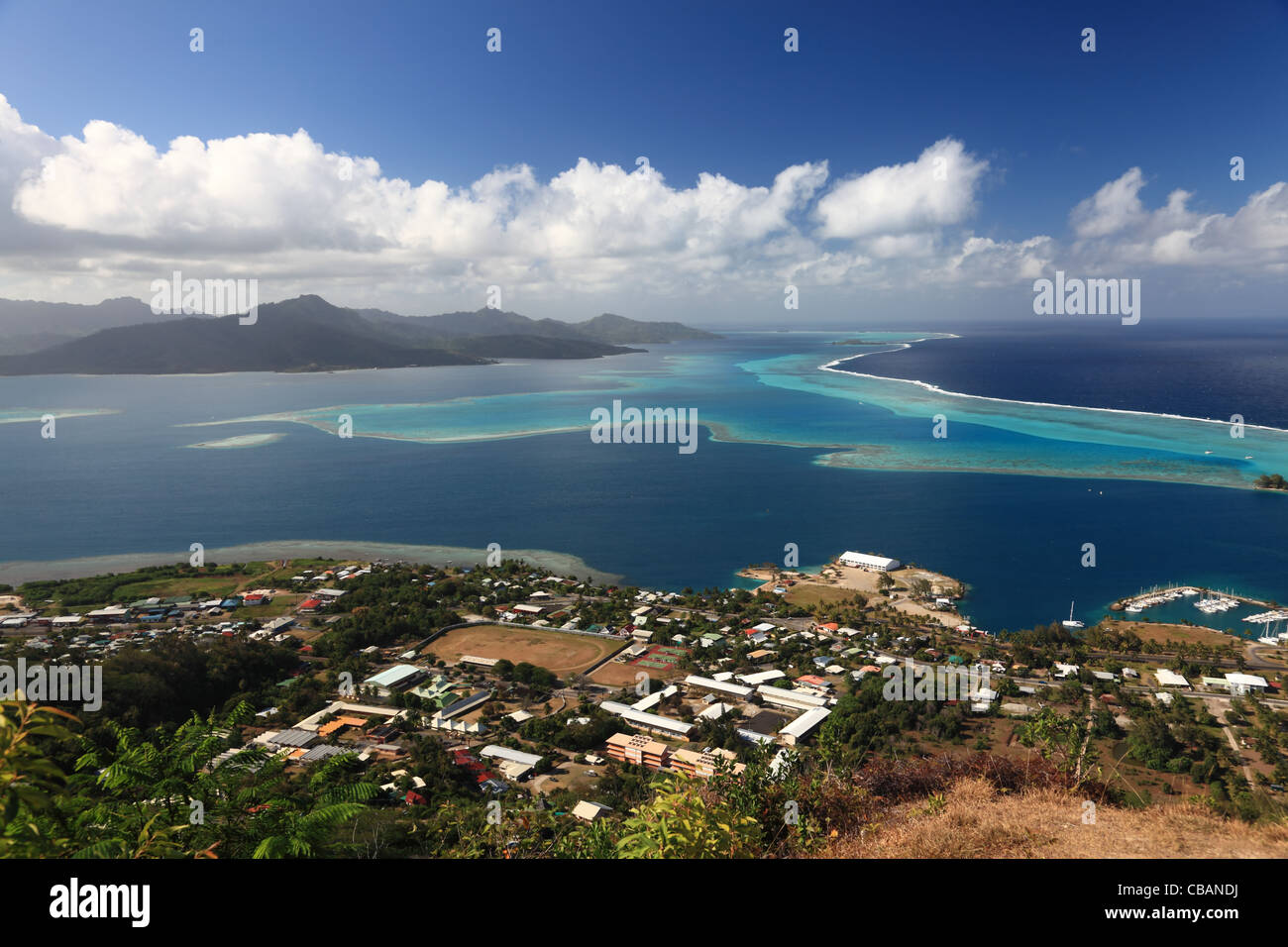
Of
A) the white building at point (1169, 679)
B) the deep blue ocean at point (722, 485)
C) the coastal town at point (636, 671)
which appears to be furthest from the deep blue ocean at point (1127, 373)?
the coastal town at point (636, 671)

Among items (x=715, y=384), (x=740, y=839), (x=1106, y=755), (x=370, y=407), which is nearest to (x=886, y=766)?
(x=740, y=839)

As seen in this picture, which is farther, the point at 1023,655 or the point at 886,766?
the point at 1023,655

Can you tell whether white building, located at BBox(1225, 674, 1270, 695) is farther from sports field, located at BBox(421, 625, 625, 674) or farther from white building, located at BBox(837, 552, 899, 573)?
sports field, located at BBox(421, 625, 625, 674)

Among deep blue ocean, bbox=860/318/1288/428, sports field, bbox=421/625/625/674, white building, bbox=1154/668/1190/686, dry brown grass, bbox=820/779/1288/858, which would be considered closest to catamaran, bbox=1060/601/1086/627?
white building, bbox=1154/668/1190/686

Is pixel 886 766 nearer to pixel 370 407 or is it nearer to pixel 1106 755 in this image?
pixel 1106 755

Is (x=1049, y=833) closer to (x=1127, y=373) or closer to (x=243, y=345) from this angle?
(x=1127, y=373)

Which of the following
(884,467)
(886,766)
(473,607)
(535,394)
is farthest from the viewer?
(535,394)
